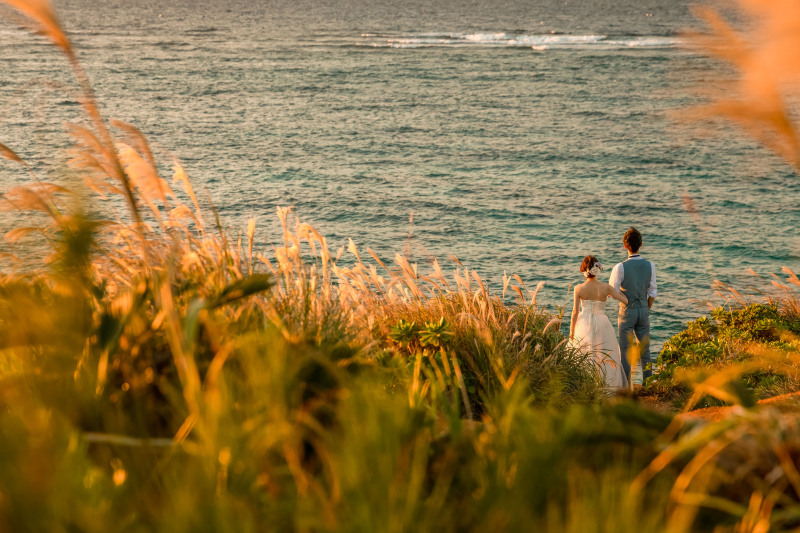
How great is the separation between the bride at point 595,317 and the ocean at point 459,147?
1402mm

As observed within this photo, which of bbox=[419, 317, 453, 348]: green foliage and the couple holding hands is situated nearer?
bbox=[419, 317, 453, 348]: green foliage

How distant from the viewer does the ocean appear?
76.8 feet

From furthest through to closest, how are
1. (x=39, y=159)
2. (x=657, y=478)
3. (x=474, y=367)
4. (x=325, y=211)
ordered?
(x=39, y=159) < (x=325, y=211) < (x=474, y=367) < (x=657, y=478)

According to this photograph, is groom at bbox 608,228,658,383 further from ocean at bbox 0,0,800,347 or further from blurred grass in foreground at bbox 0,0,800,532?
blurred grass in foreground at bbox 0,0,800,532

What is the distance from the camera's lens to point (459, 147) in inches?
1486

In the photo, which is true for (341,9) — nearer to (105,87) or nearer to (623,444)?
(105,87)

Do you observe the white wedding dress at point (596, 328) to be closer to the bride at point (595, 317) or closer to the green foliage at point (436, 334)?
the bride at point (595, 317)

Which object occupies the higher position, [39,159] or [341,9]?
[341,9]

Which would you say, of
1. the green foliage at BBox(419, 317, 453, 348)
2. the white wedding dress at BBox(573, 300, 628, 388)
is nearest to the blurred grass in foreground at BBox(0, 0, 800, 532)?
the green foliage at BBox(419, 317, 453, 348)

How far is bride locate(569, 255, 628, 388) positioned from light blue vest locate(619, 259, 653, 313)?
0.15 m

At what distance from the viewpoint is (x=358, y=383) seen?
75.5 inches

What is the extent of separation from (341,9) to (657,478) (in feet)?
489

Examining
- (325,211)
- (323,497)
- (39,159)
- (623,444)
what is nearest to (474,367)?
(623,444)

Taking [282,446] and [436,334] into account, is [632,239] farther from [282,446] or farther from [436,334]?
[282,446]
